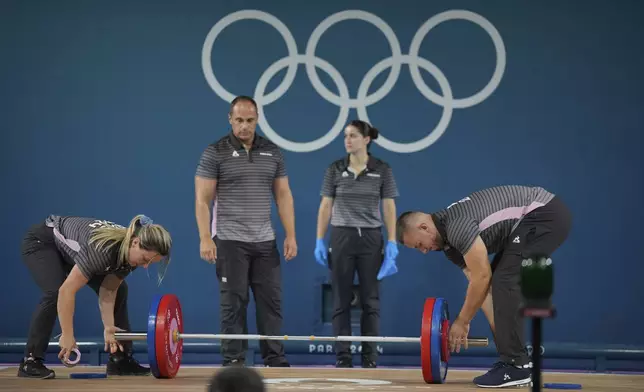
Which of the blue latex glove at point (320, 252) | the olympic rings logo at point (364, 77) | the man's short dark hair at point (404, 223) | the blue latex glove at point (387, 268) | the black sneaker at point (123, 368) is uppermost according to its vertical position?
the olympic rings logo at point (364, 77)

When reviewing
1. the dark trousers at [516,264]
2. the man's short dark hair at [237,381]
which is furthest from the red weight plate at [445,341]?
the man's short dark hair at [237,381]

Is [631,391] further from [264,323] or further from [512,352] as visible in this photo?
[264,323]

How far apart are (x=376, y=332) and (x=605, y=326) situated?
182 cm

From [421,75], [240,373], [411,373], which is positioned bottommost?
[411,373]

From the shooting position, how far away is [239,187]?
5684mm

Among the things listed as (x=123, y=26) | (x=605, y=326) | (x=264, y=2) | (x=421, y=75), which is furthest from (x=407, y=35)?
(x=605, y=326)

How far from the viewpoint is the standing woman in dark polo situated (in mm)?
6078

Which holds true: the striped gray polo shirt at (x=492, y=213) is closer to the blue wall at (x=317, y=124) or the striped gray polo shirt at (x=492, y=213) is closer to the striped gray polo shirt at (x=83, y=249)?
the striped gray polo shirt at (x=83, y=249)

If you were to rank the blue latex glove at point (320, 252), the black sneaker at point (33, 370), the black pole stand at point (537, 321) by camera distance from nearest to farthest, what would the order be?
the black pole stand at point (537, 321)
the black sneaker at point (33, 370)
the blue latex glove at point (320, 252)

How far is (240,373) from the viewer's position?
166 centimetres

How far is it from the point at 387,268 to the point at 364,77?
148 centimetres

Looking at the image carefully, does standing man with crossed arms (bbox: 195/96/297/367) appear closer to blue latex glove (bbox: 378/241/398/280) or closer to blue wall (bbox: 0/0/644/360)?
blue latex glove (bbox: 378/241/398/280)

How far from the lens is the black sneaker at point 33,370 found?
15.5 ft

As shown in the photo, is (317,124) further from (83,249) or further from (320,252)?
(83,249)
